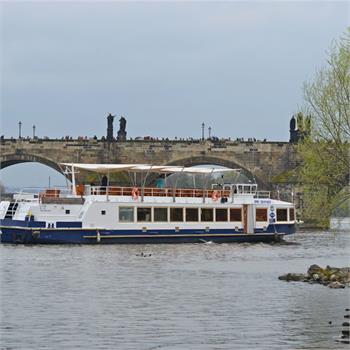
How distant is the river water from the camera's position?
1964 cm

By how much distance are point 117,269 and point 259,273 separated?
4.83 m

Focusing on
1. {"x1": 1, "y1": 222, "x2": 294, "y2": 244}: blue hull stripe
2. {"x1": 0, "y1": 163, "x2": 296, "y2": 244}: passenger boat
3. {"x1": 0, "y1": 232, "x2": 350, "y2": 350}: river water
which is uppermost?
{"x1": 0, "y1": 163, "x2": 296, "y2": 244}: passenger boat

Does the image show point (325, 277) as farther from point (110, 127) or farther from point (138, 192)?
point (110, 127)

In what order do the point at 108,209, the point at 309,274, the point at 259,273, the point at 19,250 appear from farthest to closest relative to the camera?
1. the point at 108,209
2. the point at 19,250
3. the point at 259,273
4. the point at 309,274

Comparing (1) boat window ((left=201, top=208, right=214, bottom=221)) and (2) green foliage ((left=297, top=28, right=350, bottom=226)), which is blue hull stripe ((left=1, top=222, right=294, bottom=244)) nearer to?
(1) boat window ((left=201, top=208, right=214, bottom=221))

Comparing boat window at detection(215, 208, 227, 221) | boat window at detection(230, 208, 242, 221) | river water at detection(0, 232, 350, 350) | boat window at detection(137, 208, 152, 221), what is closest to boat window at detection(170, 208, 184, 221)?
boat window at detection(137, 208, 152, 221)

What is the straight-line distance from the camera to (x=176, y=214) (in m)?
48.3

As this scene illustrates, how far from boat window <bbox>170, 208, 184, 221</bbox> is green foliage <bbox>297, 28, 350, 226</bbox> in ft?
54.4

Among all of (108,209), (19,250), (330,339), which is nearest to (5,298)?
(330,339)

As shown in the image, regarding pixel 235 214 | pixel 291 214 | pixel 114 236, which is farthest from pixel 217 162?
pixel 114 236

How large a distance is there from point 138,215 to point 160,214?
1131 millimetres

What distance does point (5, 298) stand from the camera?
2617cm

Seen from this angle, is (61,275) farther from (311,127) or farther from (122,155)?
(122,155)

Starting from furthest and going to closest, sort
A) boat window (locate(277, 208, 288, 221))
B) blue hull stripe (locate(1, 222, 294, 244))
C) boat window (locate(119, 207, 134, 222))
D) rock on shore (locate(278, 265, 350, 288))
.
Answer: boat window (locate(277, 208, 288, 221)) → boat window (locate(119, 207, 134, 222)) → blue hull stripe (locate(1, 222, 294, 244)) → rock on shore (locate(278, 265, 350, 288))
